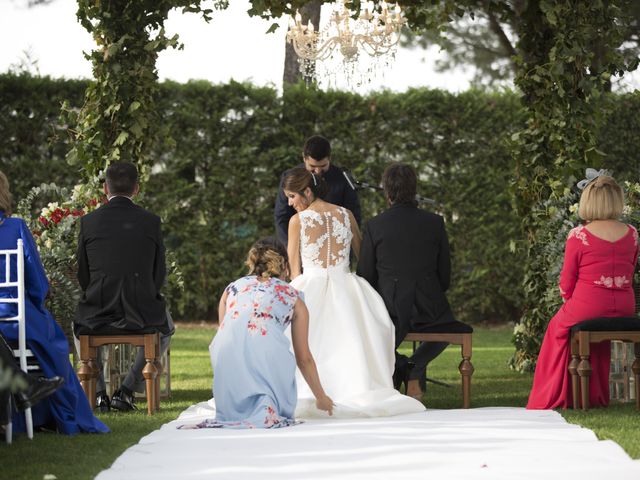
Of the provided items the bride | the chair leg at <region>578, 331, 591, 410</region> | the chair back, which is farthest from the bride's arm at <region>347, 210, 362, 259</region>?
the chair back

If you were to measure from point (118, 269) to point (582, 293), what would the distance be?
106 inches

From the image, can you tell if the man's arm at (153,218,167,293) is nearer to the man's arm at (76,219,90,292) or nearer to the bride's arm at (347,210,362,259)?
the man's arm at (76,219,90,292)

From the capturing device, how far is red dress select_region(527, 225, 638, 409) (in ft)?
21.8

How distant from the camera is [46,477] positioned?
4.36 metres

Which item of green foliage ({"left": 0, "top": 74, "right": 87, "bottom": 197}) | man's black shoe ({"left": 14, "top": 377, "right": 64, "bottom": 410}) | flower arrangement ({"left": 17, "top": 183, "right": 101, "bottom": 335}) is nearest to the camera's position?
man's black shoe ({"left": 14, "top": 377, "right": 64, "bottom": 410})

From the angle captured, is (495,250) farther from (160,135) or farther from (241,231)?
(160,135)

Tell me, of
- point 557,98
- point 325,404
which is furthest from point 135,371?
point 557,98

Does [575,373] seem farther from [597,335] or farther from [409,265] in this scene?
[409,265]

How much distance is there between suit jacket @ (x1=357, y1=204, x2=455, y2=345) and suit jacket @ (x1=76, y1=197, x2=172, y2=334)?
137 centimetres

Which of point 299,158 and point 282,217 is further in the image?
point 299,158

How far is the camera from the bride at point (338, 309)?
6.75 m

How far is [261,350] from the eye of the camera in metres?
6.02

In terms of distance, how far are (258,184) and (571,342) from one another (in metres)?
6.32

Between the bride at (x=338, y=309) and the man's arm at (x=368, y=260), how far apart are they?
0.31ft
